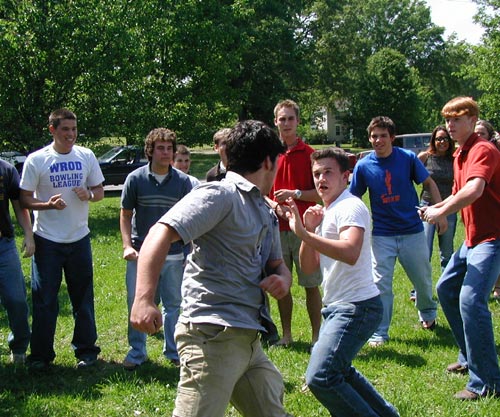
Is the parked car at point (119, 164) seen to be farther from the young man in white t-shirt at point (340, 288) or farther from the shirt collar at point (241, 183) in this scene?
the shirt collar at point (241, 183)

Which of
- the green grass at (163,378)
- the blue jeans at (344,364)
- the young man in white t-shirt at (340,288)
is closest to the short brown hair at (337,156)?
the young man in white t-shirt at (340,288)

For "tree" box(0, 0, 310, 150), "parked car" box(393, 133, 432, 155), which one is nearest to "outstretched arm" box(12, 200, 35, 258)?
"tree" box(0, 0, 310, 150)

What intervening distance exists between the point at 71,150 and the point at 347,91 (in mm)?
40960

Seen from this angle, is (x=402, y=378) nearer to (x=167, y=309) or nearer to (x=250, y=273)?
(x=167, y=309)

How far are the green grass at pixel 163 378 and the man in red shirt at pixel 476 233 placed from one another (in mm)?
237

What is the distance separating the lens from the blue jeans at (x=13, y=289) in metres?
5.00

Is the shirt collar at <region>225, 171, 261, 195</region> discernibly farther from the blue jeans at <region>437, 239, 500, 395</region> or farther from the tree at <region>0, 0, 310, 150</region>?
the tree at <region>0, 0, 310, 150</region>

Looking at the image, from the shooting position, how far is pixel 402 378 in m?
4.89

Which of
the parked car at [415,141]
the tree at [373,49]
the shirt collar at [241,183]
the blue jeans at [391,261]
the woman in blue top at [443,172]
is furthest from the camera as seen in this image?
the tree at [373,49]

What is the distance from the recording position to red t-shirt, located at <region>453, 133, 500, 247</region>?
421cm

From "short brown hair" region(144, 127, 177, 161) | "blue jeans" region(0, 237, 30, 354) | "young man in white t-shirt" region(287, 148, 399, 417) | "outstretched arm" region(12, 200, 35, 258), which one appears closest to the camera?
"young man in white t-shirt" region(287, 148, 399, 417)

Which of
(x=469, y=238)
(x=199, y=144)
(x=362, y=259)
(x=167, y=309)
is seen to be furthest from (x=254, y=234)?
(x=199, y=144)

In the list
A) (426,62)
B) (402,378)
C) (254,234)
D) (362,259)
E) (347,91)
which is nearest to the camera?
(254,234)

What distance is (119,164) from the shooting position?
69.7 feet
